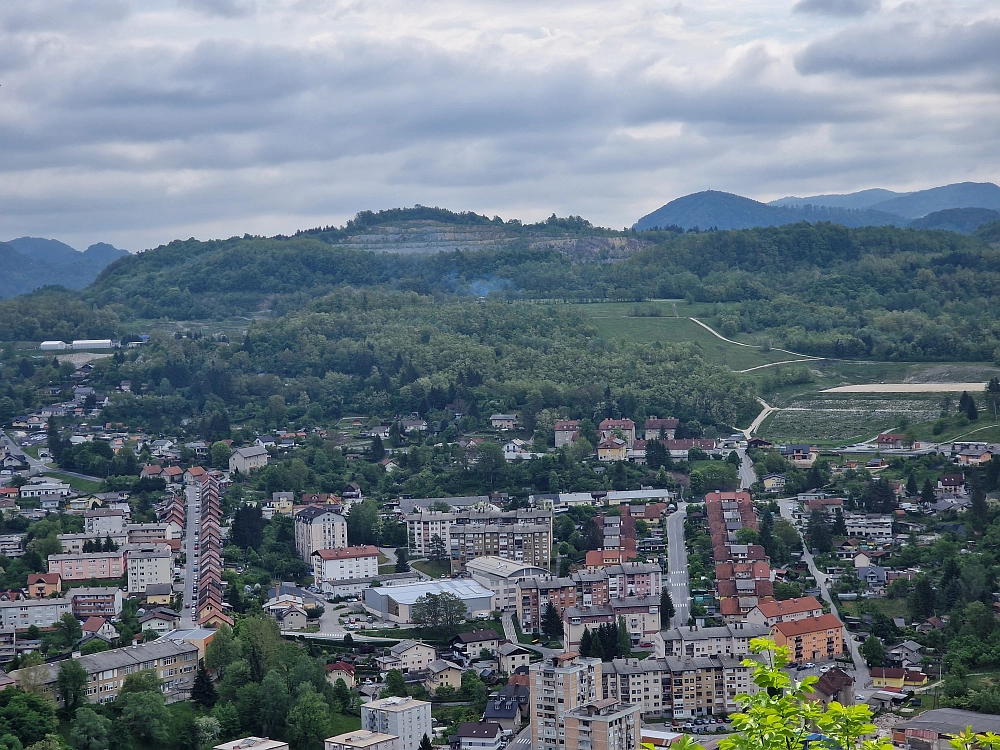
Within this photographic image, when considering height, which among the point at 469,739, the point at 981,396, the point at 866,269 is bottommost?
the point at 469,739

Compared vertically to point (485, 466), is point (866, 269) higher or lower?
higher

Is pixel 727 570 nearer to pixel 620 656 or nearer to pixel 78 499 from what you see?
pixel 620 656

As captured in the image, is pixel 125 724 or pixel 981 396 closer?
pixel 125 724

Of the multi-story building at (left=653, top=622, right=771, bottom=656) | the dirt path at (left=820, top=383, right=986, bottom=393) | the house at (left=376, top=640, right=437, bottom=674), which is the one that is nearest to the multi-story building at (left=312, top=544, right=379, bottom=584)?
the house at (left=376, top=640, right=437, bottom=674)

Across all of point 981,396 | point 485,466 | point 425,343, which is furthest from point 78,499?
point 981,396

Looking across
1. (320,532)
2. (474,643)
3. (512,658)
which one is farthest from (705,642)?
(320,532)

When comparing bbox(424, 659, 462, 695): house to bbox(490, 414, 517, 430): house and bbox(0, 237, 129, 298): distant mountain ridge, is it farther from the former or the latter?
bbox(0, 237, 129, 298): distant mountain ridge
